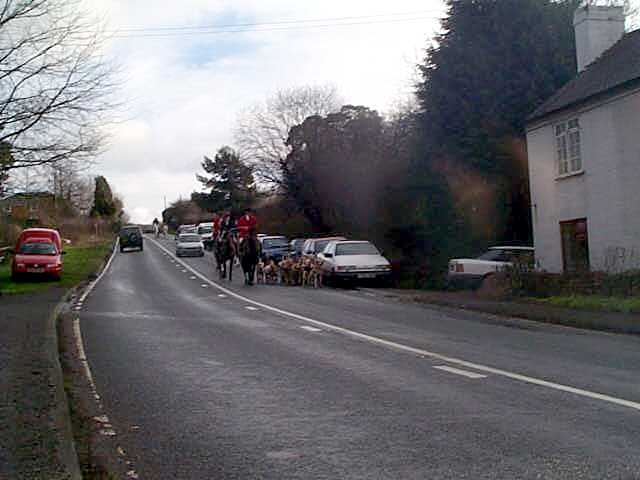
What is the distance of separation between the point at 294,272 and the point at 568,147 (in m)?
10.4

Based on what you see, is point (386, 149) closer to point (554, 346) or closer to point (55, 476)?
point (554, 346)

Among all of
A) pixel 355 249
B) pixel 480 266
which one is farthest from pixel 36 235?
pixel 480 266

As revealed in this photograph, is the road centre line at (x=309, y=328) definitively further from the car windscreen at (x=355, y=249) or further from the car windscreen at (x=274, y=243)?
the car windscreen at (x=274, y=243)

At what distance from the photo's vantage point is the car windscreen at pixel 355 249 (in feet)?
94.2

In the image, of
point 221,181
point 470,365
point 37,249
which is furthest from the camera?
point 221,181

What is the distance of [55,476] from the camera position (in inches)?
215

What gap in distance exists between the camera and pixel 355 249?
28.9 meters

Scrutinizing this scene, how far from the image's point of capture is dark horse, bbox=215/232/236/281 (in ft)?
101

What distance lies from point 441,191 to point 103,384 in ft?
89.0

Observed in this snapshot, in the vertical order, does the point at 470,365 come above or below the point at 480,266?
below

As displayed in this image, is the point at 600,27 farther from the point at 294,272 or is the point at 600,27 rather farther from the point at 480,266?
the point at 294,272

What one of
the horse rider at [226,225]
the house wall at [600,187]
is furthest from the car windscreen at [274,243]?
the house wall at [600,187]

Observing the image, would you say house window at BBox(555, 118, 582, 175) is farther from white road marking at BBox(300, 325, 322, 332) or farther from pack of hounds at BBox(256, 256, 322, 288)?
white road marking at BBox(300, 325, 322, 332)

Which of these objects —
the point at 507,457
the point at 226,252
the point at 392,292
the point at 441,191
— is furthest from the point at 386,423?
the point at 441,191
